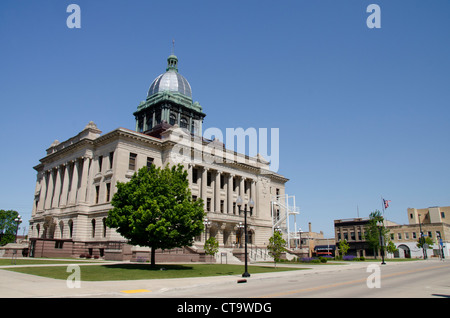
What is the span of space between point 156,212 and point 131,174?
82.0 ft

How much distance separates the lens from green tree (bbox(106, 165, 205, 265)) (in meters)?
28.9

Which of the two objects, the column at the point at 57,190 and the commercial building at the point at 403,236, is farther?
the commercial building at the point at 403,236

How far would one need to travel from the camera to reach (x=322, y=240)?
5032 inches

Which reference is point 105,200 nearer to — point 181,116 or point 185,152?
point 185,152

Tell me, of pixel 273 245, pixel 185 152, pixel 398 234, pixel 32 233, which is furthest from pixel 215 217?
pixel 398 234

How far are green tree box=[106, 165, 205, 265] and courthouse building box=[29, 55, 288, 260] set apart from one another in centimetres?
1189

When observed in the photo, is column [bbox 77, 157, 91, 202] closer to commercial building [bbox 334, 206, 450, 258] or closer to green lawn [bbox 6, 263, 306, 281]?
green lawn [bbox 6, 263, 306, 281]

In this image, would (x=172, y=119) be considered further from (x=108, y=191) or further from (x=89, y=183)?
(x=108, y=191)

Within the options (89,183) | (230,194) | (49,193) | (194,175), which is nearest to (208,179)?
(194,175)

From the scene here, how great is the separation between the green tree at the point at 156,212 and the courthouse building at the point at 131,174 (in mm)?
11885

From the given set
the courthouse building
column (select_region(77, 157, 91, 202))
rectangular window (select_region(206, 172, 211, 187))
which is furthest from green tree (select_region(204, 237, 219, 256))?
column (select_region(77, 157, 91, 202))

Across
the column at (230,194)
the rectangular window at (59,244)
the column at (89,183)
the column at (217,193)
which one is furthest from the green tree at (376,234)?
the rectangular window at (59,244)

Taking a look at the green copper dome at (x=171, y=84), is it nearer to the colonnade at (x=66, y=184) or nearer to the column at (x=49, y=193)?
the colonnade at (x=66, y=184)

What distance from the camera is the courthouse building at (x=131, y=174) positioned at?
50.6m
